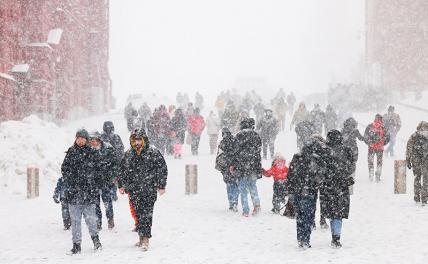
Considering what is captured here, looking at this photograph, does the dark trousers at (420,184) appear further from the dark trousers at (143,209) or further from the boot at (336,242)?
the dark trousers at (143,209)

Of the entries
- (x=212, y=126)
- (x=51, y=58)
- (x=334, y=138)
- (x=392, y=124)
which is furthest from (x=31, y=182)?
(x=51, y=58)

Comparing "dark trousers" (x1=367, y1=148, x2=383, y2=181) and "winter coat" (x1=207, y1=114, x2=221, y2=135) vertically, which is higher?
"winter coat" (x1=207, y1=114, x2=221, y2=135)

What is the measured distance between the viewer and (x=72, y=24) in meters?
42.4

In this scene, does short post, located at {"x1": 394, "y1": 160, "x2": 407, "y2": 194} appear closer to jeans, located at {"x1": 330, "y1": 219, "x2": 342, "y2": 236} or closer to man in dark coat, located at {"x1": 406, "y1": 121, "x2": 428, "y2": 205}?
man in dark coat, located at {"x1": 406, "y1": 121, "x2": 428, "y2": 205}

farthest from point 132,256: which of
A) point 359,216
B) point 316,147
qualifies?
point 359,216

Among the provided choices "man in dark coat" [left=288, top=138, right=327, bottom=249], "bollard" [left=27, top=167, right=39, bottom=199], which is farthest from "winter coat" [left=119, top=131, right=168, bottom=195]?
"bollard" [left=27, top=167, right=39, bottom=199]

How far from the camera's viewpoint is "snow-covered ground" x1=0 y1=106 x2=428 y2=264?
9.67 metres

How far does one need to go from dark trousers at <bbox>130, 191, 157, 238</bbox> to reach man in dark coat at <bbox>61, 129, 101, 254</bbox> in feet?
2.22

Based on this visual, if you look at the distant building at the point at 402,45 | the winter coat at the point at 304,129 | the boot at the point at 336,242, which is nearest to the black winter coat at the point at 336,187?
the boot at the point at 336,242

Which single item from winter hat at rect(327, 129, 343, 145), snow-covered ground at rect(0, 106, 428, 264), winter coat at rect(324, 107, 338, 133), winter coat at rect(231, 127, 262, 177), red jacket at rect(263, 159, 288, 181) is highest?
winter coat at rect(324, 107, 338, 133)

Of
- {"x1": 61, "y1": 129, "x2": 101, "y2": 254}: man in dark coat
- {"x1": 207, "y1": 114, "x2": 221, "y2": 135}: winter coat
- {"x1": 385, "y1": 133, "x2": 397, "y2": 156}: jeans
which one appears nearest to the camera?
{"x1": 61, "y1": 129, "x2": 101, "y2": 254}: man in dark coat

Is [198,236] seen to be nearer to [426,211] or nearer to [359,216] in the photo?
[359,216]

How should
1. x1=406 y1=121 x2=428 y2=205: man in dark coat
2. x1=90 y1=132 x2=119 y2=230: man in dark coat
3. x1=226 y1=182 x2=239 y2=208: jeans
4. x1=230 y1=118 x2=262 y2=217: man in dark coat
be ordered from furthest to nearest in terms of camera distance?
1. x1=226 y1=182 x2=239 y2=208: jeans
2. x1=406 y1=121 x2=428 y2=205: man in dark coat
3. x1=230 y1=118 x2=262 y2=217: man in dark coat
4. x1=90 y1=132 x2=119 y2=230: man in dark coat

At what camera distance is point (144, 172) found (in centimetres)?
1005
